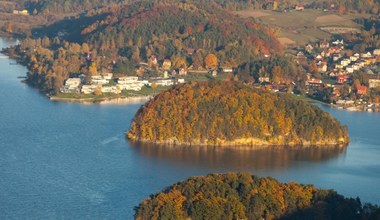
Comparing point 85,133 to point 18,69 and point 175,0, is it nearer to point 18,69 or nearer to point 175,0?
point 18,69

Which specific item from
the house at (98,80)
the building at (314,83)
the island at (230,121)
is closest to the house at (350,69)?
the building at (314,83)

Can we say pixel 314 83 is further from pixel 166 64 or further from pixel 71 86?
pixel 71 86

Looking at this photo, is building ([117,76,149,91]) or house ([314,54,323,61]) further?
house ([314,54,323,61])

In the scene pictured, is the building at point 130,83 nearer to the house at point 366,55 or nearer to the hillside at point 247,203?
the house at point 366,55

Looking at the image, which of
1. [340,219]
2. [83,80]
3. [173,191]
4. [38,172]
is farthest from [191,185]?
[83,80]

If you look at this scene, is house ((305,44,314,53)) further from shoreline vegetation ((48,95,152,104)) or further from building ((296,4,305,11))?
shoreline vegetation ((48,95,152,104))

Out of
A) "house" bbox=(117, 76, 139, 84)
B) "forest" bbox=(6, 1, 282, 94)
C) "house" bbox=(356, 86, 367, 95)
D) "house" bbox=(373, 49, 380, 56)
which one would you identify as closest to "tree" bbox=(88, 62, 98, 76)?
"forest" bbox=(6, 1, 282, 94)
